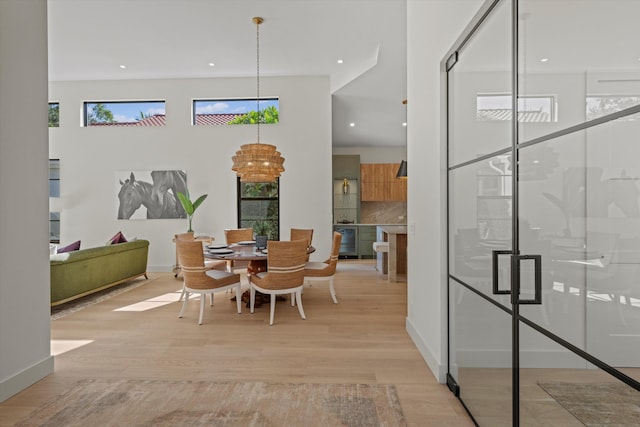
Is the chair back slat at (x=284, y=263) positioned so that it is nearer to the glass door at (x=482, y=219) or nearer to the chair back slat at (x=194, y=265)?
the chair back slat at (x=194, y=265)

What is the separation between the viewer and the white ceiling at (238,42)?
445cm

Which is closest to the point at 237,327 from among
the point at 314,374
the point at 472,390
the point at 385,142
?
the point at 314,374

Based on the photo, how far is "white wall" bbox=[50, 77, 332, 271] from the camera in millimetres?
6781

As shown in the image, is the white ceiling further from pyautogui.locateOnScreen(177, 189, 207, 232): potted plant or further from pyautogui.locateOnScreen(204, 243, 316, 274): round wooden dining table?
pyautogui.locateOnScreen(204, 243, 316, 274): round wooden dining table

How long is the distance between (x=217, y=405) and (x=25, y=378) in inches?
56.4

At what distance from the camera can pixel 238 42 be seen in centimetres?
538

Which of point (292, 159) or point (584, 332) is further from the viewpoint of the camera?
point (292, 159)

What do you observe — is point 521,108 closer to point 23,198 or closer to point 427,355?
point 427,355

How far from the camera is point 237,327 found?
141 inches

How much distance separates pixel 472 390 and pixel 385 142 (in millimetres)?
7892

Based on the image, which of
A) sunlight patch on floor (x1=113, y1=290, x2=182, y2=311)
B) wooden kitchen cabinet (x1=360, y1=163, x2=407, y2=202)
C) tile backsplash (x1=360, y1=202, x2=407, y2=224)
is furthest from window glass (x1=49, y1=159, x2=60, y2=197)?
tile backsplash (x1=360, y1=202, x2=407, y2=224)

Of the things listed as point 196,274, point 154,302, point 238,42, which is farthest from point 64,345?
point 238,42

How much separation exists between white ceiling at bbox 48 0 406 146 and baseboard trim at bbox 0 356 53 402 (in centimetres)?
423

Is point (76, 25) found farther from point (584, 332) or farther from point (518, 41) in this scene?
point (584, 332)
